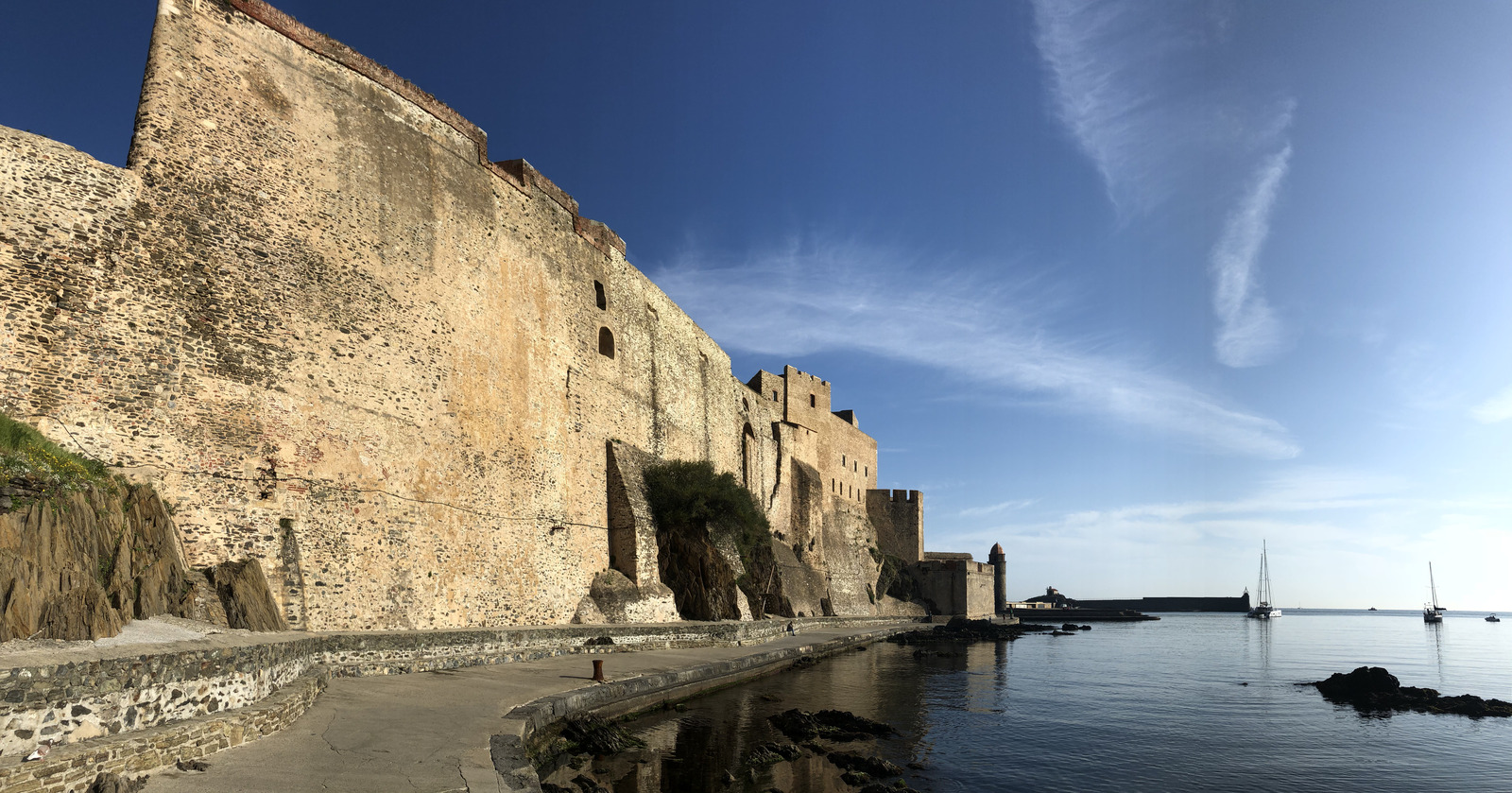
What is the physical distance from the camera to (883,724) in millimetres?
11852

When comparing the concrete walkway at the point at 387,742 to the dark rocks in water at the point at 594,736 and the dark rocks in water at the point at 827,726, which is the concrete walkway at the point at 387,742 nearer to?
the dark rocks in water at the point at 594,736

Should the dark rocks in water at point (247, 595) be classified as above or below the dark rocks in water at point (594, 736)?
above

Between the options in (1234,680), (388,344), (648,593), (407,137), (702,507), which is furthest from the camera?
(1234,680)

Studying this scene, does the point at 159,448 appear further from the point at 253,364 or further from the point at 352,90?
the point at 352,90

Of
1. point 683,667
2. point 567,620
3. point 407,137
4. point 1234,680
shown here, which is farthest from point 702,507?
point 1234,680

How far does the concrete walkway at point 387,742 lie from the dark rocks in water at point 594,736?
51 cm

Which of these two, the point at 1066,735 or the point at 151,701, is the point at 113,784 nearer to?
the point at 151,701

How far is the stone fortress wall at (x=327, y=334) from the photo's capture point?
9.05 meters

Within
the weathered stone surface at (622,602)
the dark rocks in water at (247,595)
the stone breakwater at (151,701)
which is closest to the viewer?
the stone breakwater at (151,701)

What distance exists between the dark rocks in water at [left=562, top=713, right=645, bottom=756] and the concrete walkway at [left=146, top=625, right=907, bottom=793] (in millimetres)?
508

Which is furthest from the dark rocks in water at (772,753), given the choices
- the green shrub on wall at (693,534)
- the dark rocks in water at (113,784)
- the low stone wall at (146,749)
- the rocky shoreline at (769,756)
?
the green shrub on wall at (693,534)

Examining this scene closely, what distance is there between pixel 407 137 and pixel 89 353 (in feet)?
21.5

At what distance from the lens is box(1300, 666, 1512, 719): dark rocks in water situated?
1730 centimetres

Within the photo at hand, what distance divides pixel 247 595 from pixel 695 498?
11.3 m
